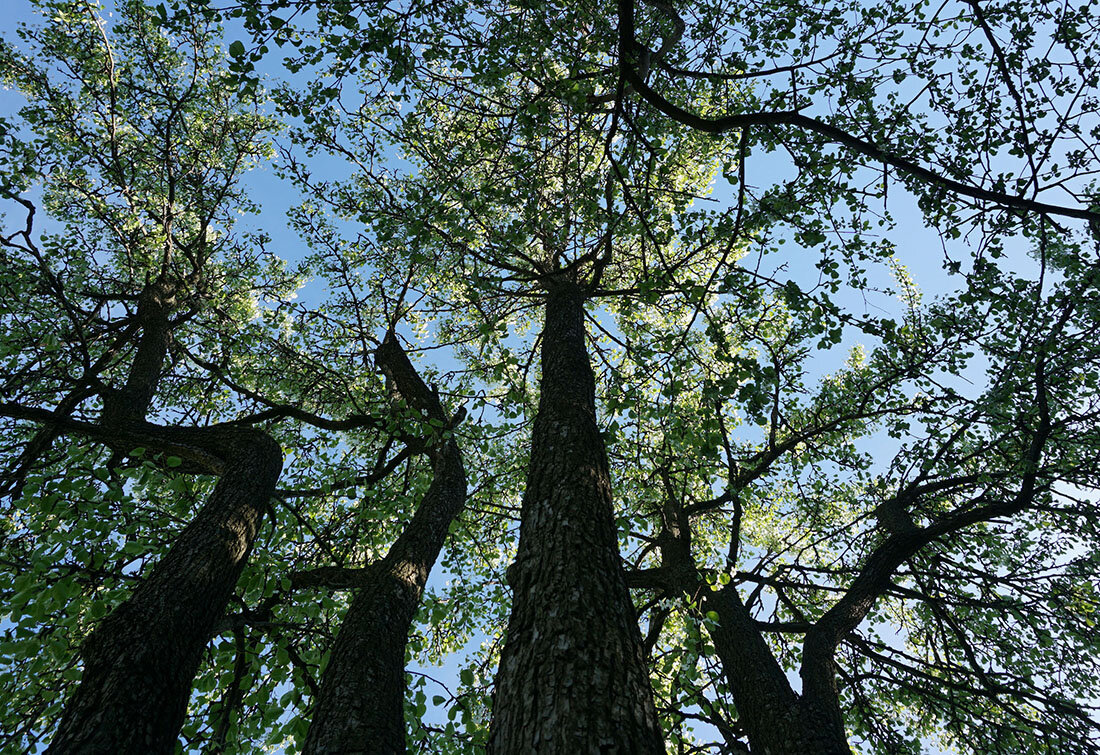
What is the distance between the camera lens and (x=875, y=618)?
33.2 ft

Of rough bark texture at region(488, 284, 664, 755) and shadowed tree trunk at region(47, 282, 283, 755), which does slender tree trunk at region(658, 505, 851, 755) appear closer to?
rough bark texture at region(488, 284, 664, 755)

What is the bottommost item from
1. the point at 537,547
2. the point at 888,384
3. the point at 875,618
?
the point at 537,547

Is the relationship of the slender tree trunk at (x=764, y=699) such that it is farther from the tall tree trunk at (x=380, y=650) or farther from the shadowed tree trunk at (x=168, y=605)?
the shadowed tree trunk at (x=168, y=605)

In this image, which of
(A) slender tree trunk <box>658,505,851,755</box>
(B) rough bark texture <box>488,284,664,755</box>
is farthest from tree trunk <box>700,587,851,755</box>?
(B) rough bark texture <box>488,284,664,755</box>

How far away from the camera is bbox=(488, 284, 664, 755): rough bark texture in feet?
7.58

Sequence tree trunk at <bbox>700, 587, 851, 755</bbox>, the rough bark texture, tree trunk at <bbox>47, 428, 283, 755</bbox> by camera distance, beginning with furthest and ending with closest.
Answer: tree trunk at <bbox>700, 587, 851, 755</bbox> → tree trunk at <bbox>47, 428, 283, 755</bbox> → the rough bark texture

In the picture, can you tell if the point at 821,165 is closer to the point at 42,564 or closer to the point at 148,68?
the point at 42,564

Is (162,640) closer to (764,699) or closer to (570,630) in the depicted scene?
(570,630)

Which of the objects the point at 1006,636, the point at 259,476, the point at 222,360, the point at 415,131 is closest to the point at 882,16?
the point at 415,131

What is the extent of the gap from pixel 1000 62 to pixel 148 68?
1444 cm

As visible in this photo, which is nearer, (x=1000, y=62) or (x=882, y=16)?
(x=1000, y=62)

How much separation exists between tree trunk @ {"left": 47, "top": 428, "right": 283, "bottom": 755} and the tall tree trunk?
1.09 metres

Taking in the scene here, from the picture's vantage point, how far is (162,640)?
392cm

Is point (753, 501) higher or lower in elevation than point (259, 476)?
higher
